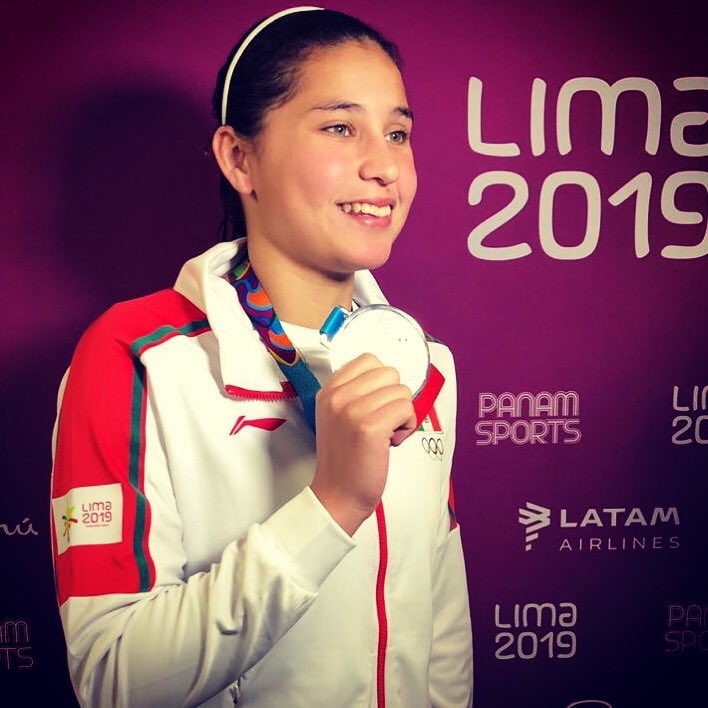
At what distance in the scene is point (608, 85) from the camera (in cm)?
171

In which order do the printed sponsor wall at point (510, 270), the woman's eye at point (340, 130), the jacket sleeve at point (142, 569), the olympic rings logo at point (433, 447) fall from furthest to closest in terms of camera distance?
the printed sponsor wall at point (510, 270)
the olympic rings logo at point (433, 447)
the woman's eye at point (340, 130)
the jacket sleeve at point (142, 569)

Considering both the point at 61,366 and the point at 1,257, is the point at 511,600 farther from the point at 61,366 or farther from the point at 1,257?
the point at 1,257

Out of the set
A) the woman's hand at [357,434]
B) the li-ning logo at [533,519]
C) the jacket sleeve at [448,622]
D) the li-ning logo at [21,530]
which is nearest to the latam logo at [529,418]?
the li-ning logo at [533,519]

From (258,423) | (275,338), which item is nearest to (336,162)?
(275,338)

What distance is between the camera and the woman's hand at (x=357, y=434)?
2.92 feet

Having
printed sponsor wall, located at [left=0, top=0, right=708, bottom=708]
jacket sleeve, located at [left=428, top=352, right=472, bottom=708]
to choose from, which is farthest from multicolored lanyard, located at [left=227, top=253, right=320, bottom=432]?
printed sponsor wall, located at [left=0, top=0, right=708, bottom=708]

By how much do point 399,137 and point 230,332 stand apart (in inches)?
16.7

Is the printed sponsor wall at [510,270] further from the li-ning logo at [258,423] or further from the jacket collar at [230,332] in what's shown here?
the li-ning logo at [258,423]

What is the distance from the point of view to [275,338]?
3.67 feet

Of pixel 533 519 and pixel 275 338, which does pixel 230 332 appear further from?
pixel 533 519

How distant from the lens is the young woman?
0.90 metres

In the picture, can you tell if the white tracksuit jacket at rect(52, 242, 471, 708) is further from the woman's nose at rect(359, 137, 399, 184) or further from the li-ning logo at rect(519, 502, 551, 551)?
the li-ning logo at rect(519, 502, 551, 551)

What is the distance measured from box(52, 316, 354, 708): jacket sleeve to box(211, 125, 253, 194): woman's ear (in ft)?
1.10

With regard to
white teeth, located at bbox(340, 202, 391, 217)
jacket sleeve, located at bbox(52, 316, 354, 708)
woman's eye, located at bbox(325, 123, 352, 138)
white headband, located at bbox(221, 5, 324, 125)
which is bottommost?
jacket sleeve, located at bbox(52, 316, 354, 708)
